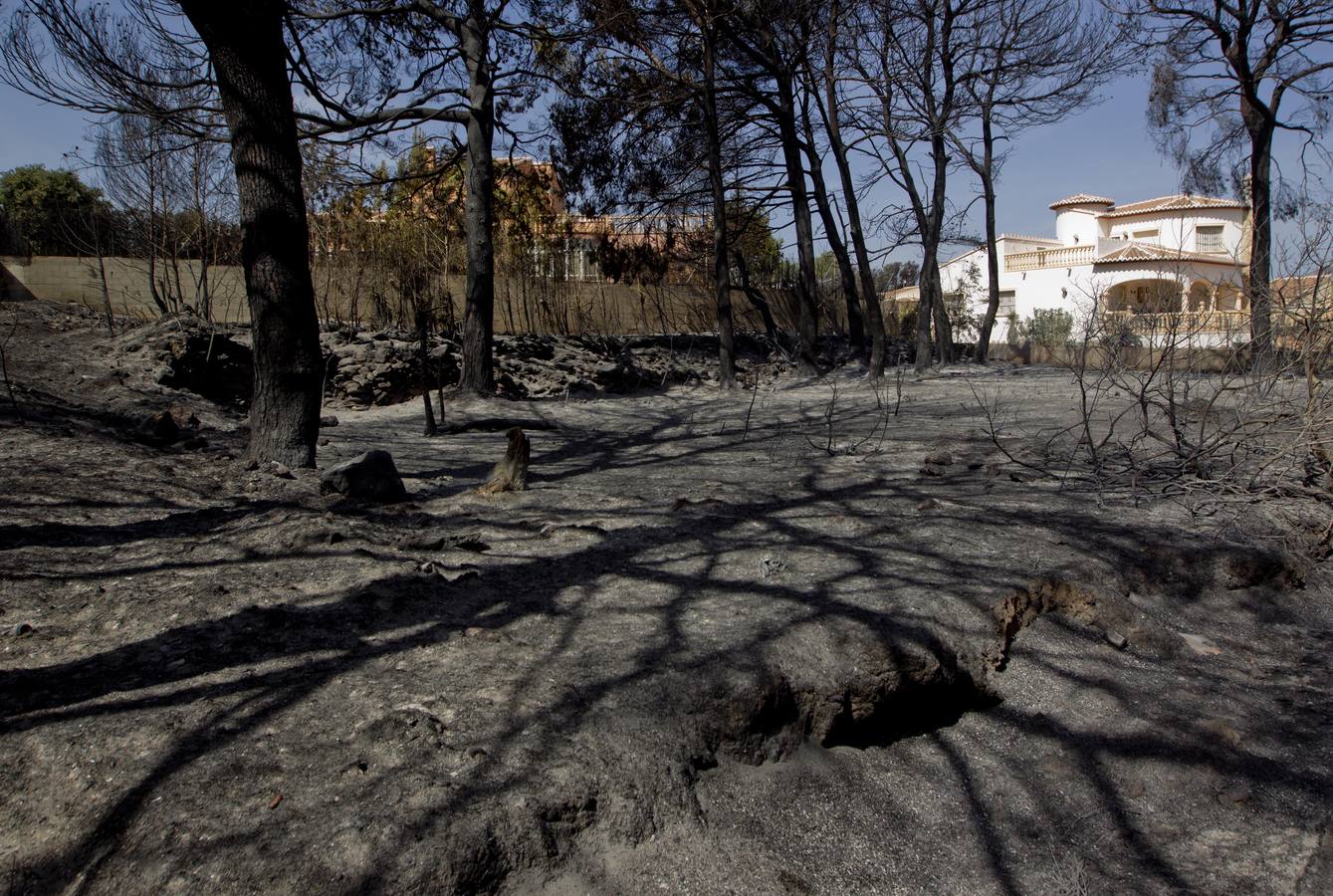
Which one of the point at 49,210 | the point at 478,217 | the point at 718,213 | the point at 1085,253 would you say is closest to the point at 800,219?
the point at 718,213

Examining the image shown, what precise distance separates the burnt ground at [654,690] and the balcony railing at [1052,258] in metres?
27.5

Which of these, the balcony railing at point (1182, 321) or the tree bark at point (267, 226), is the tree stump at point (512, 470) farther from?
the balcony railing at point (1182, 321)

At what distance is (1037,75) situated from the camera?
12805 millimetres

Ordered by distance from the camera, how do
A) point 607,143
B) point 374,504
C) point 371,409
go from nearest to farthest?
point 374,504 → point 371,409 → point 607,143

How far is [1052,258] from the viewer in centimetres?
3053

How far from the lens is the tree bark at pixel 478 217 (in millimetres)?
9828

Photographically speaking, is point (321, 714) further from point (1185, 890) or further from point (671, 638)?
point (1185, 890)

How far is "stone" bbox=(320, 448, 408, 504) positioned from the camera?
443 cm

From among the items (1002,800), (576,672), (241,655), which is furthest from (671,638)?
(241,655)

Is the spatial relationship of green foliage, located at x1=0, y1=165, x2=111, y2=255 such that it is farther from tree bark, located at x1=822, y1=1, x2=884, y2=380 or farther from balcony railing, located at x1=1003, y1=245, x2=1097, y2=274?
balcony railing, located at x1=1003, y1=245, x2=1097, y2=274

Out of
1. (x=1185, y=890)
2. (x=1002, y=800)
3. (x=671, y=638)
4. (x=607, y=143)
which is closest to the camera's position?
(x=1185, y=890)

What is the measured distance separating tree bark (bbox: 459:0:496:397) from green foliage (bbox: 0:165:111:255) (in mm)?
5104

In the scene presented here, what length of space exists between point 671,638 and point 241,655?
1.25m

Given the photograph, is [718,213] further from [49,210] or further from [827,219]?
[49,210]
